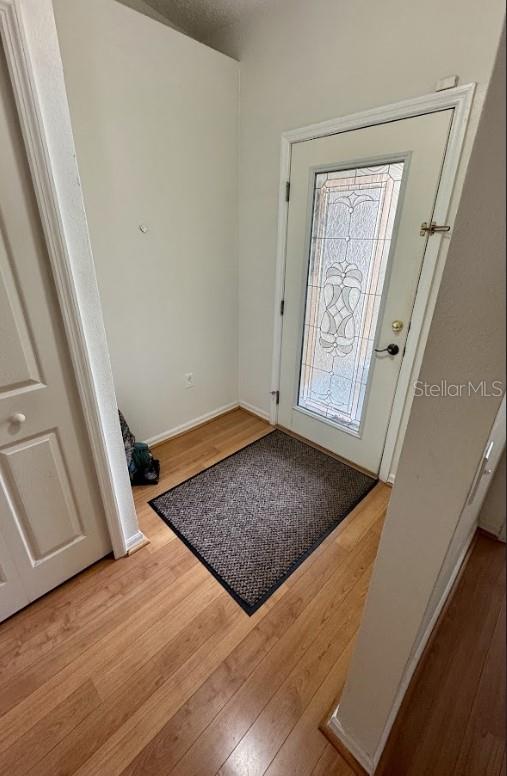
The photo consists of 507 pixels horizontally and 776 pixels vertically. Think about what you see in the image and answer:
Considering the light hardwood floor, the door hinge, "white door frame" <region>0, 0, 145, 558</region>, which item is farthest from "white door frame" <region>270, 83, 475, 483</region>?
"white door frame" <region>0, 0, 145, 558</region>

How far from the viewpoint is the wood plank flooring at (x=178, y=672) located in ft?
3.29

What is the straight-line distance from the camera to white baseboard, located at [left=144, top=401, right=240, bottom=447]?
2527 millimetres

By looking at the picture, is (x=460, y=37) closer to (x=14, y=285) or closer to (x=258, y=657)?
(x=14, y=285)

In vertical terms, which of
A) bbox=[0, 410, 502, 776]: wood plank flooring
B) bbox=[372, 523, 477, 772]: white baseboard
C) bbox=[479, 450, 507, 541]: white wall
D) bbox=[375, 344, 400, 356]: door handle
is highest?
bbox=[479, 450, 507, 541]: white wall

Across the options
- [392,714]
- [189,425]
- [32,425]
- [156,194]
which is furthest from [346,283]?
[392,714]

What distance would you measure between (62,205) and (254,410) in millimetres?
2141

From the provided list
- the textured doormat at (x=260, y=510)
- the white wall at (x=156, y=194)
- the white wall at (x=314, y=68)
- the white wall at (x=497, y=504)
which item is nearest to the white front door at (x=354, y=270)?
the white wall at (x=314, y=68)

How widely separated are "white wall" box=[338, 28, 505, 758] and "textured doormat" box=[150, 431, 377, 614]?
0.75m

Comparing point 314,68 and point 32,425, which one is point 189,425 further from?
point 314,68

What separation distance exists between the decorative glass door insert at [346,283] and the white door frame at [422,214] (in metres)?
0.21

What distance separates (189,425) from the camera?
8.98 feet

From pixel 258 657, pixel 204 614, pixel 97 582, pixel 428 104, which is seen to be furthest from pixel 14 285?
pixel 428 104

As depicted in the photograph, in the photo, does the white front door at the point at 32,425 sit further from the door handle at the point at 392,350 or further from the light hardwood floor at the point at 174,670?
the door handle at the point at 392,350

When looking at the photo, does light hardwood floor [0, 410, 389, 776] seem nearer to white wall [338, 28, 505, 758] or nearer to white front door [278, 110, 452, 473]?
white wall [338, 28, 505, 758]
